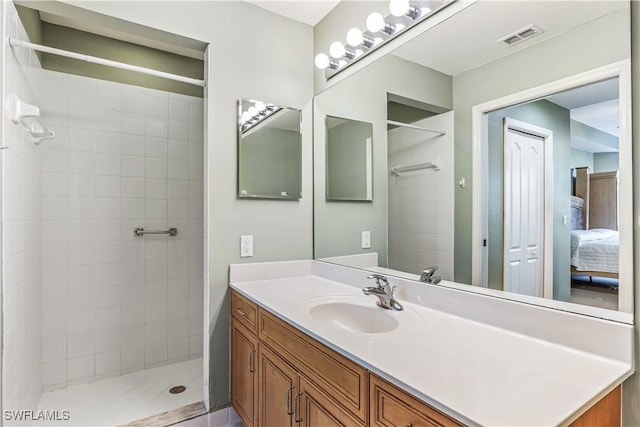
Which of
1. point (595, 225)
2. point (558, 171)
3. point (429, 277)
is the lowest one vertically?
point (429, 277)

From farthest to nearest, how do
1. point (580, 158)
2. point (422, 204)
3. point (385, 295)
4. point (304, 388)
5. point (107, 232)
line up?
point (107, 232) < point (422, 204) < point (385, 295) < point (304, 388) < point (580, 158)

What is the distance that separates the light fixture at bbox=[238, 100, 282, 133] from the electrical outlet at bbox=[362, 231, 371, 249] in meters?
0.92

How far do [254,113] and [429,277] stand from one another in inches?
52.9

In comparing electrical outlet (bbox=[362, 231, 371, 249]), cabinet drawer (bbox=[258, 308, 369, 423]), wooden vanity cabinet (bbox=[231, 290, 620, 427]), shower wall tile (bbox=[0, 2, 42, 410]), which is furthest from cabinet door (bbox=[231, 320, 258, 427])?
shower wall tile (bbox=[0, 2, 42, 410])

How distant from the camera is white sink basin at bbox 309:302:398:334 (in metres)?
1.40

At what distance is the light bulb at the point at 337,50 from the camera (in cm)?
188

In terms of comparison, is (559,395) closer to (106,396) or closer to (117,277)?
(106,396)

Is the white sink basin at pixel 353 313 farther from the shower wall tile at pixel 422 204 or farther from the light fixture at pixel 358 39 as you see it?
the light fixture at pixel 358 39

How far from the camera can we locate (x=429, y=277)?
143 centimetres

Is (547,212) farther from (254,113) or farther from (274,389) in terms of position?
(254,113)

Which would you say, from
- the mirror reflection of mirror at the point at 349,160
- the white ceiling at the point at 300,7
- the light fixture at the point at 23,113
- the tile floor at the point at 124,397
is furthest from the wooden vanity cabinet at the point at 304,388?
the white ceiling at the point at 300,7

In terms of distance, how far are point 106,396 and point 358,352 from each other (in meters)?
2.09

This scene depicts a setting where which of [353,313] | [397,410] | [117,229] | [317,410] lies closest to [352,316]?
[353,313]

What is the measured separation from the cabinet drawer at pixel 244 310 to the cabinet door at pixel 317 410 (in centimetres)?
47
